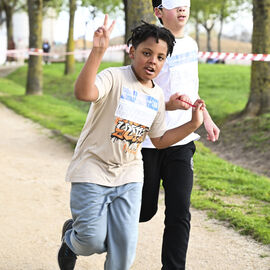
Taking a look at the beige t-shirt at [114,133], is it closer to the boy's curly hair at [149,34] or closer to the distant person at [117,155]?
the distant person at [117,155]

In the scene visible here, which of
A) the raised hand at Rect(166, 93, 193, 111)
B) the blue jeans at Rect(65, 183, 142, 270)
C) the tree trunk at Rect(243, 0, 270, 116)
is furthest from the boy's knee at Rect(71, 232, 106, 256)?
the tree trunk at Rect(243, 0, 270, 116)

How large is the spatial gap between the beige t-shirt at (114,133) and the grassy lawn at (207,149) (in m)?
1.53

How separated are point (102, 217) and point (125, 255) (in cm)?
27

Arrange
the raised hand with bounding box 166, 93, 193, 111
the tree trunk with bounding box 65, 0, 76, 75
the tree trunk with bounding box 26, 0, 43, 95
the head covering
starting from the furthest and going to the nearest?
the tree trunk with bounding box 65, 0, 76, 75 → the tree trunk with bounding box 26, 0, 43, 95 → the head covering → the raised hand with bounding box 166, 93, 193, 111

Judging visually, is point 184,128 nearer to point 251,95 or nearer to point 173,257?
point 173,257

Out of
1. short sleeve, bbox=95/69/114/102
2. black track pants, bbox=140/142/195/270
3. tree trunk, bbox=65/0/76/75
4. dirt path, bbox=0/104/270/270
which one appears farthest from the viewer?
tree trunk, bbox=65/0/76/75

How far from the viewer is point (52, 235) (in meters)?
4.91

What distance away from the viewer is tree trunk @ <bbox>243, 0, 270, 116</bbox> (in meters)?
11.9

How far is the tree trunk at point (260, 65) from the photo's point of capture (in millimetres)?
11938

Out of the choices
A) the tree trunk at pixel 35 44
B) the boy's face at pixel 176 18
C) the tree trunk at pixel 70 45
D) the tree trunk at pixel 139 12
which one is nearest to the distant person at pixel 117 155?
the boy's face at pixel 176 18

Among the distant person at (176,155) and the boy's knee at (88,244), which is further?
the distant person at (176,155)

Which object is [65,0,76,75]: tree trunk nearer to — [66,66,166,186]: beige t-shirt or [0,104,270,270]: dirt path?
[0,104,270,270]: dirt path

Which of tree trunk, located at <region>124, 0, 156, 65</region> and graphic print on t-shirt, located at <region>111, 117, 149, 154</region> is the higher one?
tree trunk, located at <region>124, 0, 156, 65</region>

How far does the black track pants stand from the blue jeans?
1.42ft
